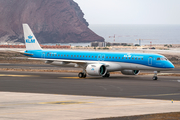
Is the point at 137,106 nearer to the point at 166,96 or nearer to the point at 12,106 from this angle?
the point at 166,96

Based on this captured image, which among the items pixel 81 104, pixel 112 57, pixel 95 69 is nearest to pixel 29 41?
pixel 95 69

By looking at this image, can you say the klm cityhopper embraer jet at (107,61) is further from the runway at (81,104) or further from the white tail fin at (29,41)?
the runway at (81,104)

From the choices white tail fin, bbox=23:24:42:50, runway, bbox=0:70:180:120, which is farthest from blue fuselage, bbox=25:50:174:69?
runway, bbox=0:70:180:120

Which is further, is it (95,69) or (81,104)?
(95,69)

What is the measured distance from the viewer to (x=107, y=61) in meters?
51.4

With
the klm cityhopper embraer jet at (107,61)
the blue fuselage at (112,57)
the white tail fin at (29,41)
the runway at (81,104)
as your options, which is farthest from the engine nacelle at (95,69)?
the runway at (81,104)

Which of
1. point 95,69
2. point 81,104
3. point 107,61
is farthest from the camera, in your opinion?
point 107,61

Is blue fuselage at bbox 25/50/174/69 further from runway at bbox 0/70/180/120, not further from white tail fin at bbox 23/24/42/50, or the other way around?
runway at bbox 0/70/180/120

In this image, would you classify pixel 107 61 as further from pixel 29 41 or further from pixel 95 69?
pixel 29 41

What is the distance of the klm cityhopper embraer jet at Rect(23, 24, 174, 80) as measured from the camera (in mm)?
48500

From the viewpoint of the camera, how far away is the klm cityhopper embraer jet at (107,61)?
48500 millimetres

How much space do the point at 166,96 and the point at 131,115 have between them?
10.3m

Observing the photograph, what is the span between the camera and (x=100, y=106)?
2448 cm

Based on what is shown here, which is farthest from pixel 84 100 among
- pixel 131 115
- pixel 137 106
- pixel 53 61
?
pixel 53 61
